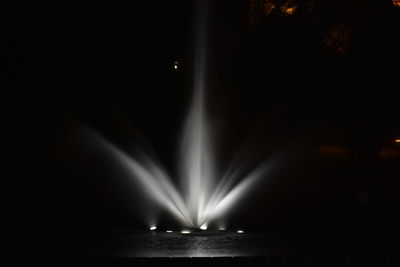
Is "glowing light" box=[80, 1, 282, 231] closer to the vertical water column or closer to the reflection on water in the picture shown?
the vertical water column

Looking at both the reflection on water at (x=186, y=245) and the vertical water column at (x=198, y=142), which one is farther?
the vertical water column at (x=198, y=142)

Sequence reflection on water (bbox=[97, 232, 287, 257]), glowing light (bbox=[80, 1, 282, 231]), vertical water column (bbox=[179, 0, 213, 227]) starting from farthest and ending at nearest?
glowing light (bbox=[80, 1, 282, 231])
vertical water column (bbox=[179, 0, 213, 227])
reflection on water (bbox=[97, 232, 287, 257])

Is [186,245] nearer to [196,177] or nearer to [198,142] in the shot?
[196,177]

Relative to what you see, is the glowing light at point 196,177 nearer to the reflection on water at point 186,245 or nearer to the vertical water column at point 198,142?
the vertical water column at point 198,142

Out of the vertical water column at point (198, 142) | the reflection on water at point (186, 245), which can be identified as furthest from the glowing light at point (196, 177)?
the reflection on water at point (186, 245)

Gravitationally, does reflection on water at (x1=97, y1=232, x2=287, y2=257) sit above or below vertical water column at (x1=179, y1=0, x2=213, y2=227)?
below

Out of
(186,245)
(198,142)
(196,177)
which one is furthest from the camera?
(198,142)

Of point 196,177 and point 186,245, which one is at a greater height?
point 196,177

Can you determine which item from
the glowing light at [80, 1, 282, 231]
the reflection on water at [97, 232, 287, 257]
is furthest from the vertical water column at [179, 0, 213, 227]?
the reflection on water at [97, 232, 287, 257]

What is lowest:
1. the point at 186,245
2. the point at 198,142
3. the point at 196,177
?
the point at 186,245

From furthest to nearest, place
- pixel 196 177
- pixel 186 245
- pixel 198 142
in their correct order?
pixel 198 142, pixel 196 177, pixel 186 245

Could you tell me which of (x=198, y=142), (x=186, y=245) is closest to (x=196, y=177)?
(x=198, y=142)

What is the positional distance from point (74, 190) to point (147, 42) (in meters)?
5.91

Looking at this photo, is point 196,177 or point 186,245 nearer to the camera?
point 186,245
